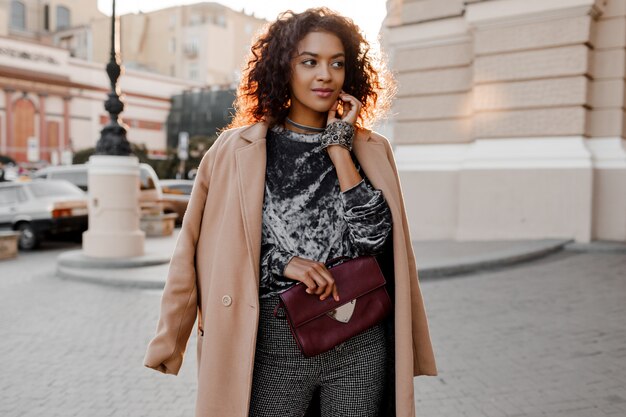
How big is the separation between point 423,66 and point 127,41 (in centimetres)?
5762

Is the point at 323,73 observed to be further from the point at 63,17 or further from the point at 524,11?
the point at 63,17

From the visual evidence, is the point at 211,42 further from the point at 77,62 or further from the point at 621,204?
the point at 621,204

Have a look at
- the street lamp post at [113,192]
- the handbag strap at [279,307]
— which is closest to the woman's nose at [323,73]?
the handbag strap at [279,307]

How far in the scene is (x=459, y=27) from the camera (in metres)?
11.7

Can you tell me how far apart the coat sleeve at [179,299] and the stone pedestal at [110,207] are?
27.7 ft

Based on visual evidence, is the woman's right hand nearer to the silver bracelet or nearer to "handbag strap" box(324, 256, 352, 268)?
"handbag strap" box(324, 256, 352, 268)

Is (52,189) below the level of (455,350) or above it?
above

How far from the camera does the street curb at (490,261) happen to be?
26.5 ft

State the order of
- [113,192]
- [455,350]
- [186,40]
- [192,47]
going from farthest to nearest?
[186,40] → [192,47] → [113,192] → [455,350]

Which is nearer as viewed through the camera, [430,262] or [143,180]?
[430,262]

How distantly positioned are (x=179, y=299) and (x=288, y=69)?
33.0 inches

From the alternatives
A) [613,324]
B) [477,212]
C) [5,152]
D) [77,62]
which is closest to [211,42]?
[77,62]

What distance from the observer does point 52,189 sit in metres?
14.0

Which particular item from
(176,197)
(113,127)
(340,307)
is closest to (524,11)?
(113,127)
